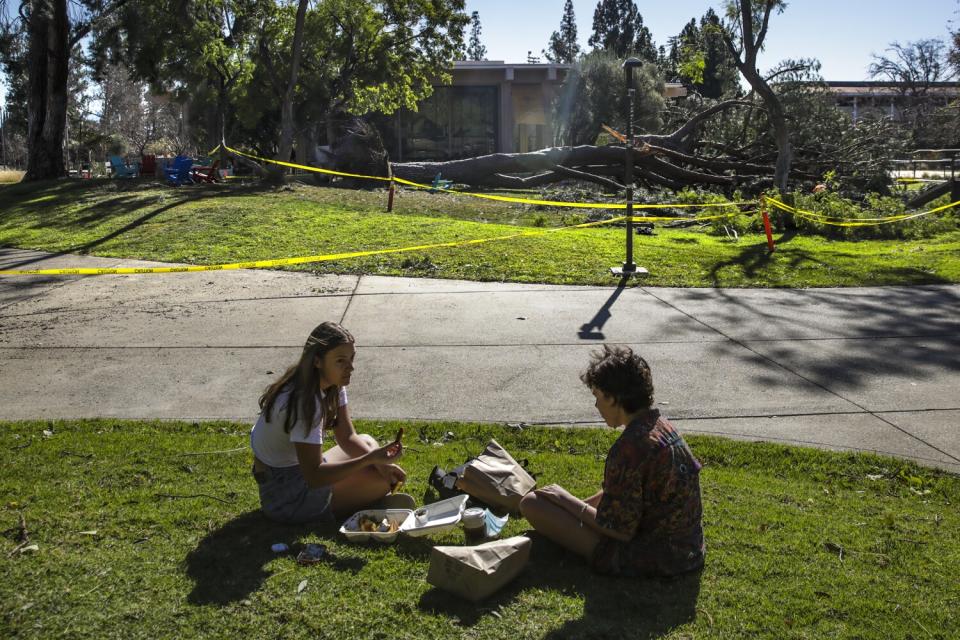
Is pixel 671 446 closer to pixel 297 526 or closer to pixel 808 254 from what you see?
pixel 297 526

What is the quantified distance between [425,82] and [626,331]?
1676 centimetres

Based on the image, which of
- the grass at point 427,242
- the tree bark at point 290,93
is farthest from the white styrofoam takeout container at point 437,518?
the tree bark at point 290,93

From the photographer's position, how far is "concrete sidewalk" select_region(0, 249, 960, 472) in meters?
6.42

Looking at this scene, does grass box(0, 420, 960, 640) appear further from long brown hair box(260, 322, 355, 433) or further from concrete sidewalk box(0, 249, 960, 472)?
concrete sidewalk box(0, 249, 960, 472)

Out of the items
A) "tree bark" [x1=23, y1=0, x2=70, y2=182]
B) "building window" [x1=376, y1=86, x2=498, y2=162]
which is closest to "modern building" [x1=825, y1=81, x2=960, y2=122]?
"building window" [x1=376, y1=86, x2=498, y2=162]

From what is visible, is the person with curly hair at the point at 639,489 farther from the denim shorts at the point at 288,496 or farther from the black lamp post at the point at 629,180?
the black lamp post at the point at 629,180

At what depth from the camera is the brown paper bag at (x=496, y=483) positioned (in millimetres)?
4555

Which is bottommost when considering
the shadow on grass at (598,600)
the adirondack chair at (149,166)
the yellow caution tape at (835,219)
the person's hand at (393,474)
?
the shadow on grass at (598,600)

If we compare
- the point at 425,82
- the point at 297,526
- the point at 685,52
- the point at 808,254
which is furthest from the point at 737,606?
the point at 425,82

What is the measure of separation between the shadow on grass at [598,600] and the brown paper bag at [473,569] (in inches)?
2.4

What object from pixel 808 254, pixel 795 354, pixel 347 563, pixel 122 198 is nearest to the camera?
pixel 347 563

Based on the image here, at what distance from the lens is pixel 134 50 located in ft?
71.6

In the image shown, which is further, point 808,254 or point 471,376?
point 808,254

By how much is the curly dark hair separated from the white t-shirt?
4.20 ft
